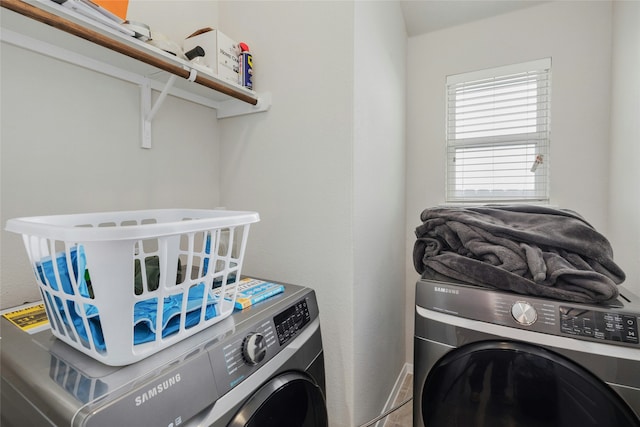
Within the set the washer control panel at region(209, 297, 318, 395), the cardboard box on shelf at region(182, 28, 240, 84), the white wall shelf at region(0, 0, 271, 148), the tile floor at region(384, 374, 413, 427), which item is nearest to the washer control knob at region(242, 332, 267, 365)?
the washer control panel at region(209, 297, 318, 395)

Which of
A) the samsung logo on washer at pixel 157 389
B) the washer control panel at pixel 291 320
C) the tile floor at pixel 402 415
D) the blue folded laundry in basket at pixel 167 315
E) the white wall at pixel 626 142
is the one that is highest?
the white wall at pixel 626 142

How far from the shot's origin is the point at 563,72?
5.40 ft

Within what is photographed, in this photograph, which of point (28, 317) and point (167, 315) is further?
point (28, 317)

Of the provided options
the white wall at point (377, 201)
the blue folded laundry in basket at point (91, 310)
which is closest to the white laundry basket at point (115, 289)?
the blue folded laundry in basket at point (91, 310)

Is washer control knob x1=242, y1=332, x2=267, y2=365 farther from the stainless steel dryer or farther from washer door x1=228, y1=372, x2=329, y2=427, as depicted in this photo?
the stainless steel dryer

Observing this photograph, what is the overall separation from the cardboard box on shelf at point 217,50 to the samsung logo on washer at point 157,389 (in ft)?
3.67

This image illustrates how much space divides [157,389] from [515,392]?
960mm

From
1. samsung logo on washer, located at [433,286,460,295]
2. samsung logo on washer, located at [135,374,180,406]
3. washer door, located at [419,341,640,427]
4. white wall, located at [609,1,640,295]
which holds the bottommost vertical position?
washer door, located at [419,341,640,427]

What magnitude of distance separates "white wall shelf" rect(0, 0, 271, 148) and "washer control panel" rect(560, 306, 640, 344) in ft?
4.53

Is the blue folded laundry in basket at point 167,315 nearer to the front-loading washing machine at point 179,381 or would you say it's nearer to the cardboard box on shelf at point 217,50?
the front-loading washing machine at point 179,381

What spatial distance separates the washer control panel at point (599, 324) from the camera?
767mm

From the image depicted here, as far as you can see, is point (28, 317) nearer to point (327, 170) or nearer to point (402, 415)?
point (327, 170)

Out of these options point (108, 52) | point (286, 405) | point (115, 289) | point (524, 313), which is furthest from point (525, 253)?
point (108, 52)

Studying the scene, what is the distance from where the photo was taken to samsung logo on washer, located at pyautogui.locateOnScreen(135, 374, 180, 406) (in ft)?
1.53
